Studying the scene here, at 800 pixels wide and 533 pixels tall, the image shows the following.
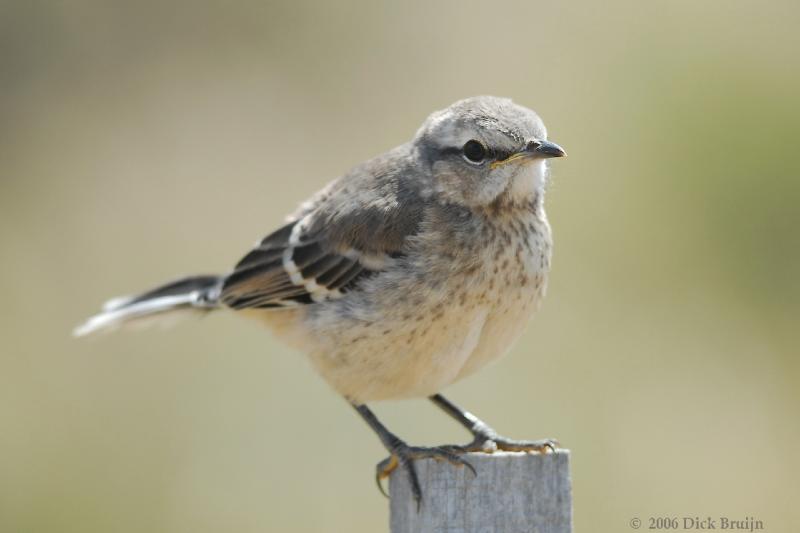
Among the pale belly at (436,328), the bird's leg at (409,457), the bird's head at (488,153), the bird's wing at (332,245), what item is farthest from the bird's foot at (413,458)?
the bird's head at (488,153)

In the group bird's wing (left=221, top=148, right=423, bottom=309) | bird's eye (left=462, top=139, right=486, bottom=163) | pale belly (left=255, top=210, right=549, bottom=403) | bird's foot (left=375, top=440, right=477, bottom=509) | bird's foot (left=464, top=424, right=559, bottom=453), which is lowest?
bird's foot (left=375, top=440, right=477, bottom=509)

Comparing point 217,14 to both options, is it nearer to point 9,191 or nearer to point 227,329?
point 9,191

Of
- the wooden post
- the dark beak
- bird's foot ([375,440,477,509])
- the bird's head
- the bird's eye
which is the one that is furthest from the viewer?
the bird's eye

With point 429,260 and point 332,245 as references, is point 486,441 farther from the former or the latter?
point 332,245

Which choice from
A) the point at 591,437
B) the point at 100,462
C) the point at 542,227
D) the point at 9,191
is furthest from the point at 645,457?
the point at 9,191

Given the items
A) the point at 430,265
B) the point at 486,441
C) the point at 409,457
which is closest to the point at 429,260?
the point at 430,265

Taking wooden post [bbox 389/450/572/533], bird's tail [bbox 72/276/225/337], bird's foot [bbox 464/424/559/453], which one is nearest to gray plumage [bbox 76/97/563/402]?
bird's foot [bbox 464/424/559/453]

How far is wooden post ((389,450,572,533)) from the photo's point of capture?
12.2 ft

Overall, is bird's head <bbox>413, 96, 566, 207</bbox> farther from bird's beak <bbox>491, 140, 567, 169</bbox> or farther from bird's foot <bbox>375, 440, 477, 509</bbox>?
bird's foot <bbox>375, 440, 477, 509</bbox>

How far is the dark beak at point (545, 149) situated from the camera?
4848 mm

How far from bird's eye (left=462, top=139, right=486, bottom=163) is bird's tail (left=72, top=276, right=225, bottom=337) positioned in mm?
1701

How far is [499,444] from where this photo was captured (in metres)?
4.89

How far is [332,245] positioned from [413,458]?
1.44m

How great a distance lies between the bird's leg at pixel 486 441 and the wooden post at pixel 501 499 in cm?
43
